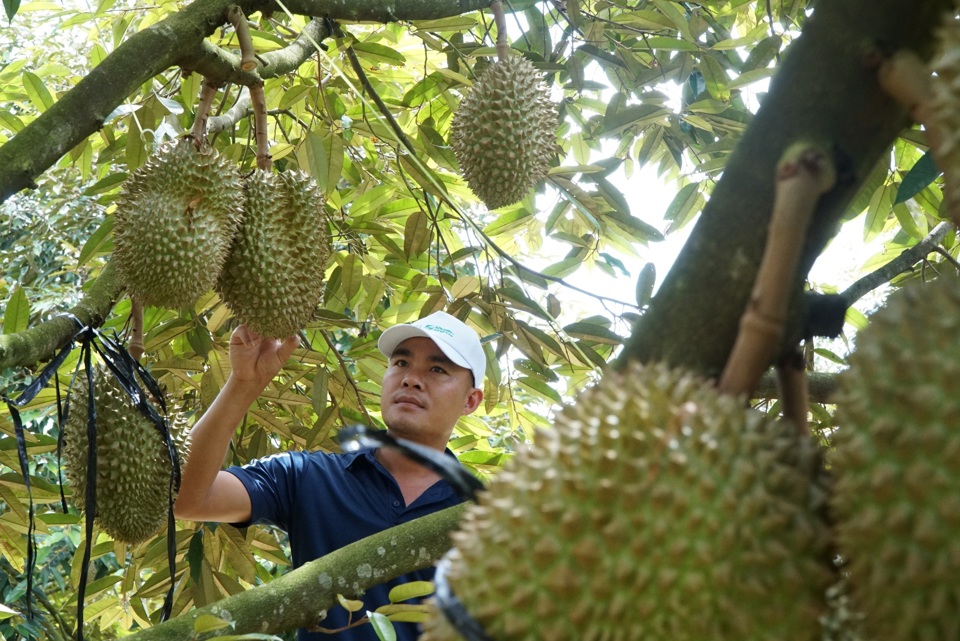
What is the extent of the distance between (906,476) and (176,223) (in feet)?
4.36

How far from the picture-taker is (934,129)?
520 millimetres

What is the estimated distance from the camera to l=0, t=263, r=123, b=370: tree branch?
1.49 meters

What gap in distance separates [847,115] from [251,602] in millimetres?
1061

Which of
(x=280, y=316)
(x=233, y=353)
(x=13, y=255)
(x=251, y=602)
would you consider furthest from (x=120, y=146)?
(x=13, y=255)

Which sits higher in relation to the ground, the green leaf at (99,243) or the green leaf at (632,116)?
the green leaf at (632,116)

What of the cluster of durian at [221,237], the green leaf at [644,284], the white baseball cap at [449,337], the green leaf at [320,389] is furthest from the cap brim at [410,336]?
the green leaf at [644,284]

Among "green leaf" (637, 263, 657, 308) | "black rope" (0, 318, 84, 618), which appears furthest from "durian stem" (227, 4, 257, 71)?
"green leaf" (637, 263, 657, 308)

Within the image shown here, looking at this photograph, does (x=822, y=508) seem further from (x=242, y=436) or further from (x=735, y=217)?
(x=242, y=436)

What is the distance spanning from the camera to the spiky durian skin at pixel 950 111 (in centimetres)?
51

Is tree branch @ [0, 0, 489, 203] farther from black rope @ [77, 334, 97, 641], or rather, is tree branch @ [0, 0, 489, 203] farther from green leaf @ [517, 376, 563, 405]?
Result: green leaf @ [517, 376, 563, 405]

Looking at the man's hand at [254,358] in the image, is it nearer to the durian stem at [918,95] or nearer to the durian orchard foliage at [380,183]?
the durian orchard foliage at [380,183]

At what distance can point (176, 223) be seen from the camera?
1535 mm

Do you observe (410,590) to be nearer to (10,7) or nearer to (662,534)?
(662,534)

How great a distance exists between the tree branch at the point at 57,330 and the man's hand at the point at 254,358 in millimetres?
258
